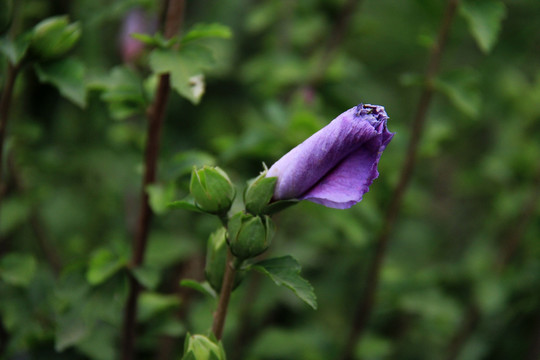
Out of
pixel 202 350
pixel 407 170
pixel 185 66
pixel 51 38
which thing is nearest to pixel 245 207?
pixel 202 350

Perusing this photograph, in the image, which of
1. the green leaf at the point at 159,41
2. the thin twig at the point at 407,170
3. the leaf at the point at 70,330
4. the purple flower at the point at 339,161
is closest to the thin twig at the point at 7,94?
the green leaf at the point at 159,41

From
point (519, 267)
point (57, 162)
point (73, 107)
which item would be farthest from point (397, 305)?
point (73, 107)

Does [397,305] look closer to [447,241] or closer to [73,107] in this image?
[447,241]

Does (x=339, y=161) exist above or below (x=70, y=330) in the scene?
above

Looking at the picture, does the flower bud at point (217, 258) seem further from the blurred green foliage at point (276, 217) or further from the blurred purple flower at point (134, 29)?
the blurred purple flower at point (134, 29)

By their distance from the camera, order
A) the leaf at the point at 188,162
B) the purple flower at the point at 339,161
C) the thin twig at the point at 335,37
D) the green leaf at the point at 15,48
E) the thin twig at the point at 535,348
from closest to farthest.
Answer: the purple flower at the point at 339,161, the green leaf at the point at 15,48, the leaf at the point at 188,162, the thin twig at the point at 535,348, the thin twig at the point at 335,37

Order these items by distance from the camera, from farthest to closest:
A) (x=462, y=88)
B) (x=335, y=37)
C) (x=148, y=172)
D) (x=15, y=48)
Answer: (x=335, y=37) < (x=462, y=88) < (x=148, y=172) < (x=15, y=48)

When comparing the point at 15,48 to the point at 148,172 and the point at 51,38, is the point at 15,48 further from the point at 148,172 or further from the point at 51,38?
the point at 148,172
